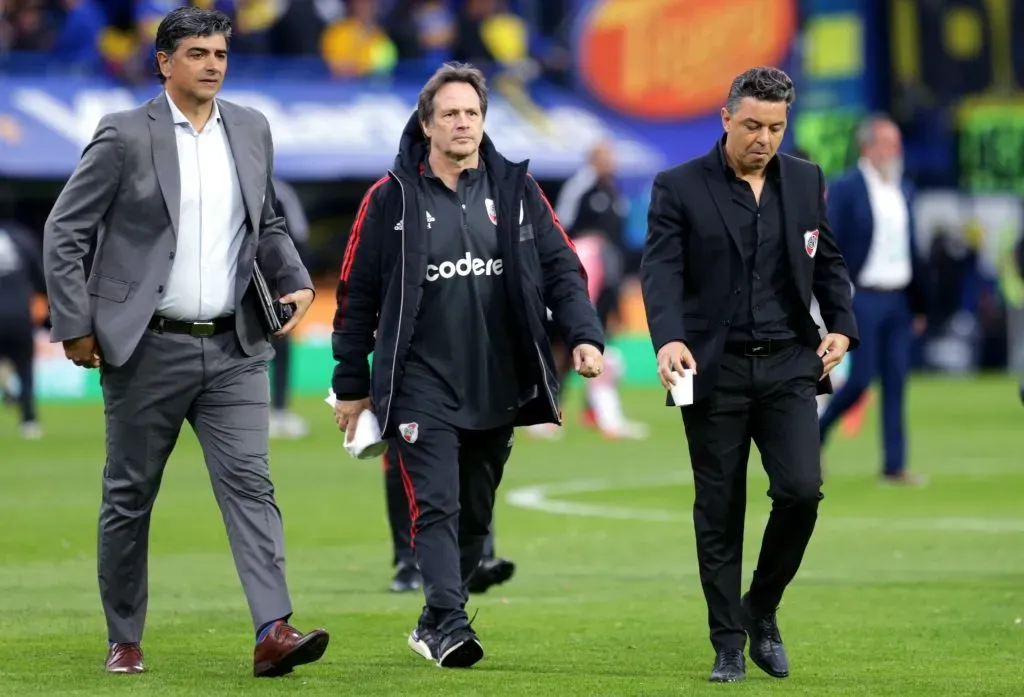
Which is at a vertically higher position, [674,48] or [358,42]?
[358,42]

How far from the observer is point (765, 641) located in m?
8.49

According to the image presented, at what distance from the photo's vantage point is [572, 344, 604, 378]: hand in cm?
843

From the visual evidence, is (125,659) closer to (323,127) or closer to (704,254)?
(704,254)

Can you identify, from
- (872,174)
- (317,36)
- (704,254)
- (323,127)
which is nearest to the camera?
(704,254)

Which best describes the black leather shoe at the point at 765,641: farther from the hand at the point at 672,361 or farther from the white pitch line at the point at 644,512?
the white pitch line at the point at 644,512

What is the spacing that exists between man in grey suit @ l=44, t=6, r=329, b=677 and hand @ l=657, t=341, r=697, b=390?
4.66 feet

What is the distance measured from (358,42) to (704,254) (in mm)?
23825

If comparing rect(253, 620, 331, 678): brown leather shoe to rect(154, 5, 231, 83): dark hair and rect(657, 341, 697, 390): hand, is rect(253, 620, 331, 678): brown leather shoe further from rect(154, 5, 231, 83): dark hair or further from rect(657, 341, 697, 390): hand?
rect(154, 5, 231, 83): dark hair

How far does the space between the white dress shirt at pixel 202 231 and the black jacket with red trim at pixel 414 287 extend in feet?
1.64

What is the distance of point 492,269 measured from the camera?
864 centimetres

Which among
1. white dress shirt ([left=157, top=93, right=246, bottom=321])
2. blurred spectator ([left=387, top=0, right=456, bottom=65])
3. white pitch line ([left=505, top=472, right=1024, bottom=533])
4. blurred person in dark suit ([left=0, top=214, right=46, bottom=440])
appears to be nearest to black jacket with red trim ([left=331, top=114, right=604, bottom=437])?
white dress shirt ([left=157, top=93, right=246, bottom=321])

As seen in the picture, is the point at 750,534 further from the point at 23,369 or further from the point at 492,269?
the point at 23,369

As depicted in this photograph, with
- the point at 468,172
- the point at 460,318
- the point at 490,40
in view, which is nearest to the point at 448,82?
the point at 468,172

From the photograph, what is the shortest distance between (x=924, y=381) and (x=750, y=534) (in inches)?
745
